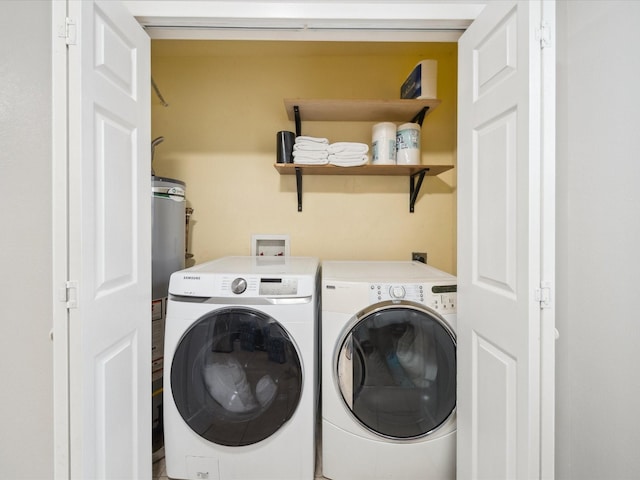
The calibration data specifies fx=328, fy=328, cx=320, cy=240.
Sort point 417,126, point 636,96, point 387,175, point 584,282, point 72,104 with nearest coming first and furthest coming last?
1. point 72,104
2. point 636,96
3. point 584,282
4. point 417,126
5. point 387,175

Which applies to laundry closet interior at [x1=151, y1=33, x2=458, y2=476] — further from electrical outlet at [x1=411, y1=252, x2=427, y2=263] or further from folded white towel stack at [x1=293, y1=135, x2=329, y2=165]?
folded white towel stack at [x1=293, y1=135, x2=329, y2=165]

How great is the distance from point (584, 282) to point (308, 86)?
6.09ft

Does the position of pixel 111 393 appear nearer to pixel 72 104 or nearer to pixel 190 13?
pixel 72 104

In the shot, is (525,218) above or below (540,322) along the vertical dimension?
above

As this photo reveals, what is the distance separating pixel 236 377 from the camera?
4.65ft

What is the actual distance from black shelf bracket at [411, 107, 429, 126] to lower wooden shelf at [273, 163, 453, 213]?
308mm

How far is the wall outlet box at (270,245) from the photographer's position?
2.20 meters

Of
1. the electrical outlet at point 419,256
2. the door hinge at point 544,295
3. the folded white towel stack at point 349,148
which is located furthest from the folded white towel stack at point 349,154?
the door hinge at point 544,295

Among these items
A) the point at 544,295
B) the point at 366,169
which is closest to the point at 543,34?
the point at 544,295

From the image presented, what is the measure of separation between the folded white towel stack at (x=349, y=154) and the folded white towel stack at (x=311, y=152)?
48mm

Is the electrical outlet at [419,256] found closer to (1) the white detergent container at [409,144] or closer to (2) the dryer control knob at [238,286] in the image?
(1) the white detergent container at [409,144]

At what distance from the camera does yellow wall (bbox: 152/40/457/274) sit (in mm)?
2182

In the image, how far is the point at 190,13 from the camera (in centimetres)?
125

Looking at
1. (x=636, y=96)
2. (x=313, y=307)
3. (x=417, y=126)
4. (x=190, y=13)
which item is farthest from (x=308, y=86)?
(x=636, y=96)
